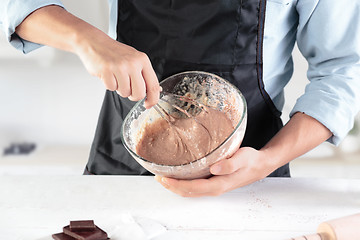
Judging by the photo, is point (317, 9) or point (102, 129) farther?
point (102, 129)

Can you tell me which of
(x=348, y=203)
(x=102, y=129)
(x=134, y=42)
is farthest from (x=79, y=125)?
(x=348, y=203)

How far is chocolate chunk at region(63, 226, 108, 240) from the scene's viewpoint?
676mm

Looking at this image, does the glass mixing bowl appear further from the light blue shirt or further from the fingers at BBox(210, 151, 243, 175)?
the light blue shirt

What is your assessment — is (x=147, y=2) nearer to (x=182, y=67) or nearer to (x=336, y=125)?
(x=182, y=67)

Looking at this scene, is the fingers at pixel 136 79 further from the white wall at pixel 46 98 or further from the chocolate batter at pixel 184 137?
the white wall at pixel 46 98

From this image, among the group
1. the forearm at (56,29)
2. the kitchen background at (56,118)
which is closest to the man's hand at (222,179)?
the forearm at (56,29)

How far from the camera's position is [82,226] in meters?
0.69

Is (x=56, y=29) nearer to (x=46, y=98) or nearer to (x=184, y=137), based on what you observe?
(x=184, y=137)

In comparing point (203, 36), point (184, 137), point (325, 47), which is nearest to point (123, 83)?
point (184, 137)

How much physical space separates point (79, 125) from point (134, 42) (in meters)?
0.79

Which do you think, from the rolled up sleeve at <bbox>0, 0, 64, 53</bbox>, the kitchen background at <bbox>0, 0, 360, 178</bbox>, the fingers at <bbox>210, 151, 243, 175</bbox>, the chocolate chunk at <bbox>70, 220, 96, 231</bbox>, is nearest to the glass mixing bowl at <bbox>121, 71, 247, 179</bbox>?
the fingers at <bbox>210, 151, 243, 175</bbox>

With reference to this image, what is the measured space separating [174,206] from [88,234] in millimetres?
159

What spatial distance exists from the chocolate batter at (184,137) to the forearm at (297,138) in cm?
10

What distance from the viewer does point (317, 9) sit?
0.87 m
